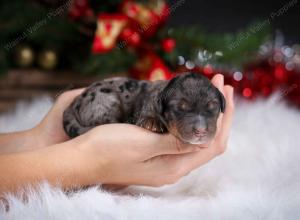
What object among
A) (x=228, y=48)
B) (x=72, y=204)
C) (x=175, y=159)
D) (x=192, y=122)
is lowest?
(x=72, y=204)

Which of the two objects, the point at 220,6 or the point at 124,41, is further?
the point at 220,6

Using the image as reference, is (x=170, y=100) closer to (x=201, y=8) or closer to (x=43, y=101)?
(x=43, y=101)

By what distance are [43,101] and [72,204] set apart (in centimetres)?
171

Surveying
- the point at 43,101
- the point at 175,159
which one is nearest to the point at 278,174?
the point at 175,159

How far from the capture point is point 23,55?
4344 millimetres

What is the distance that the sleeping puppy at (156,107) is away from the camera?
1.88m

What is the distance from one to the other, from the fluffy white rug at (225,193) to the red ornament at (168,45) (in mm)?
938

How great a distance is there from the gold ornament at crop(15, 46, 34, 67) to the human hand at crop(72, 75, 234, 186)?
246 cm

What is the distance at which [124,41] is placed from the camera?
396cm

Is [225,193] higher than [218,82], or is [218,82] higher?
[218,82]

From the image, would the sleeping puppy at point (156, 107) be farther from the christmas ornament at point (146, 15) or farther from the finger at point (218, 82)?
the christmas ornament at point (146, 15)

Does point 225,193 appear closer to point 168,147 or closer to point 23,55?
point 168,147

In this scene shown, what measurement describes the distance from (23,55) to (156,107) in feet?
8.42

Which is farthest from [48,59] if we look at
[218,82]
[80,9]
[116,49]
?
[218,82]
